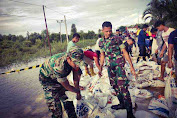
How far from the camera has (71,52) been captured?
1350 mm

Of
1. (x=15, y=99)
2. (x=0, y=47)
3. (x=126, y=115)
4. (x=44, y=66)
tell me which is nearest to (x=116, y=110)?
(x=126, y=115)

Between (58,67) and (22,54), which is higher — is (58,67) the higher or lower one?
the higher one

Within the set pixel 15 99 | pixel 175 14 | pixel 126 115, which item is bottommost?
pixel 15 99

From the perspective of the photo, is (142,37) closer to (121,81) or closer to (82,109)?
(121,81)

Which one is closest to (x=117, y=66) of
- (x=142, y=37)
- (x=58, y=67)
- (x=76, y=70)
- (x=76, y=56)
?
(x=76, y=70)

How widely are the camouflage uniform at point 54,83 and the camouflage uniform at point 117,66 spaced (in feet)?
2.77

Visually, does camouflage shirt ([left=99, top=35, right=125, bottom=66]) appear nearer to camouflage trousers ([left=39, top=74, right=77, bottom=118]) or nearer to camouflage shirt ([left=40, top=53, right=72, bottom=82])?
camouflage shirt ([left=40, top=53, right=72, bottom=82])

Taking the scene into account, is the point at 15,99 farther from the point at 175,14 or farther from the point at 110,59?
the point at 175,14

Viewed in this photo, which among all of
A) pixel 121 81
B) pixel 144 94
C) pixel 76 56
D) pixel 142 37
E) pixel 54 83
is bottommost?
pixel 144 94

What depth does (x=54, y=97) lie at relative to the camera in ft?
5.43

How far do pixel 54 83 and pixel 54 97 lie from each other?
0.68 ft

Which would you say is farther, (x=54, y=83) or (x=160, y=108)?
(x=160, y=108)

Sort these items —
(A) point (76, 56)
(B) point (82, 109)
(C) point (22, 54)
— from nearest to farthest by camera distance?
(A) point (76, 56) < (B) point (82, 109) < (C) point (22, 54)

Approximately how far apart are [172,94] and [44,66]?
7.38 feet
